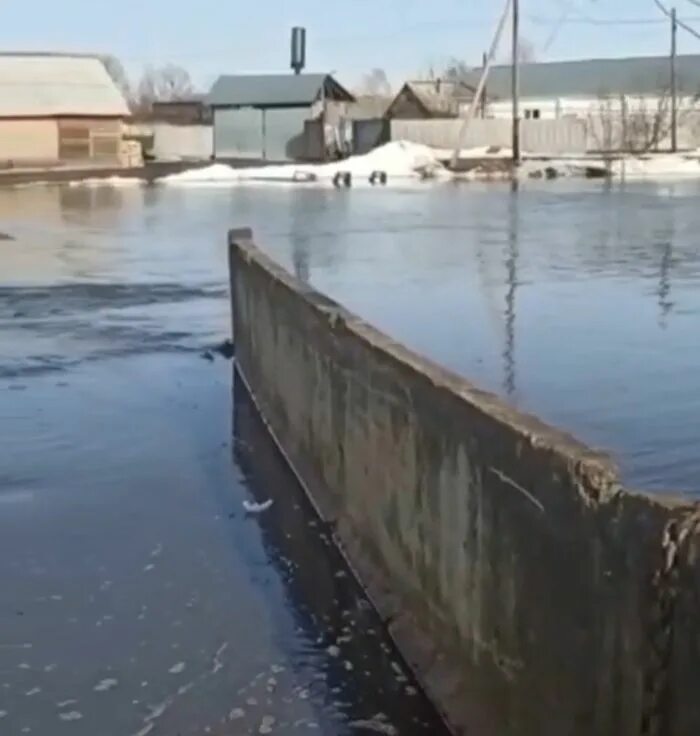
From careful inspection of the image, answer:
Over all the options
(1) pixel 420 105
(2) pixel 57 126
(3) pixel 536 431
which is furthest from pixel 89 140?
(3) pixel 536 431

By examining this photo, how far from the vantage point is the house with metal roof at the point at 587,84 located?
96.4m

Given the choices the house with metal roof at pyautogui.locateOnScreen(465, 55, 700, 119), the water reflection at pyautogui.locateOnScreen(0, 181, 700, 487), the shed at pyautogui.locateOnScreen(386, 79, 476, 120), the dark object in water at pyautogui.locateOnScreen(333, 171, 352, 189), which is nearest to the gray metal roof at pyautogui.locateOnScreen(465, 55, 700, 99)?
the house with metal roof at pyautogui.locateOnScreen(465, 55, 700, 119)

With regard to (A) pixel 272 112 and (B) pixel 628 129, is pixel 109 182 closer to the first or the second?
(A) pixel 272 112

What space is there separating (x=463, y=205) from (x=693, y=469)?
31.3m

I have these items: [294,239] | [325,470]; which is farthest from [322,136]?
[325,470]

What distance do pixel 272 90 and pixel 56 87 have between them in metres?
17.1

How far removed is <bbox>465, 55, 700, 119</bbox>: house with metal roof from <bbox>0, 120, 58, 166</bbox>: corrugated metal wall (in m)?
30.8

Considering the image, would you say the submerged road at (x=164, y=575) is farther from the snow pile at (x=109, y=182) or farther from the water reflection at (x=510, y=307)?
the snow pile at (x=109, y=182)

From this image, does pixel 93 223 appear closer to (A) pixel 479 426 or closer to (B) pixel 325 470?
(B) pixel 325 470

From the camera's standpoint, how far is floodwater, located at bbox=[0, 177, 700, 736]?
6.57m

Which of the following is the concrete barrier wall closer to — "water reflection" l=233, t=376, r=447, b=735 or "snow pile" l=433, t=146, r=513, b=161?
"water reflection" l=233, t=376, r=447, b=735

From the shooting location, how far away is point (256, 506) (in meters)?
9.70

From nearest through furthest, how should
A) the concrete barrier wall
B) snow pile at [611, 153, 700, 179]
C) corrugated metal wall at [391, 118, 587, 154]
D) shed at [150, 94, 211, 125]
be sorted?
the concrete barrier wall
snow pile at [611, 153, 700, 179]
corrugated metal wall at [391, 118, 587, 154]
shed at [150, 94, 211, 125]

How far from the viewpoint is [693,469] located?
9391mm
